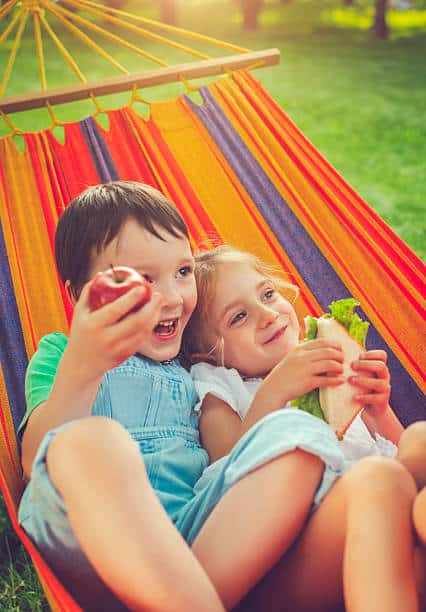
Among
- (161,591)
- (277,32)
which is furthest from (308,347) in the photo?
(277,32)

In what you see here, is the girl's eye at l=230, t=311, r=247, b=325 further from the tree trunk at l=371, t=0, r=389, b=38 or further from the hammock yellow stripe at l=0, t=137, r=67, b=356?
the tree trunk at l=371, t=0, r=389, b=38

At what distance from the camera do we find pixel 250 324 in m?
1.74

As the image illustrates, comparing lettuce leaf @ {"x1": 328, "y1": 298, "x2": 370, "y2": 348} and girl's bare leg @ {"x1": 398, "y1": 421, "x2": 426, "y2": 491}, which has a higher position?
lettuce leaf @ {"x1": 328, "y1": 298, "x2": 370, "y2": 348}

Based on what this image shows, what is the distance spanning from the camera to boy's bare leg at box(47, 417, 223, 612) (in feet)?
3.57

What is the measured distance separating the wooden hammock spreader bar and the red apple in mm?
1266

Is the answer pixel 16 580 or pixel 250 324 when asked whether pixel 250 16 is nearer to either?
pixel 250 324

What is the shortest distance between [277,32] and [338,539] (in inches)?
352

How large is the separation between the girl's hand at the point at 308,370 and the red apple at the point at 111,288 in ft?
1.18

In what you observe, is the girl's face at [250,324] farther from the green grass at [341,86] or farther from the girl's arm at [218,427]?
the green grass at [341,86]

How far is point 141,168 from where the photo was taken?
2.29m

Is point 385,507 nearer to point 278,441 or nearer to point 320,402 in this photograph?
point 278,441

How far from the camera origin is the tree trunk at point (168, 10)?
28.0 feet

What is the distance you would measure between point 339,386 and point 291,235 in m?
0.78

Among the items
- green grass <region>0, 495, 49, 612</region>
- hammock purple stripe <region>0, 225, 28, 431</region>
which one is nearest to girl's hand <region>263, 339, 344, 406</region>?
hammock purple stripe <region>0, 225, 28, 431</region>
